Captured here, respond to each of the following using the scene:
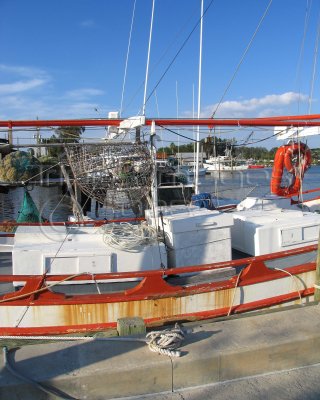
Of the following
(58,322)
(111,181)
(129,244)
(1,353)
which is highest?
(111,181)

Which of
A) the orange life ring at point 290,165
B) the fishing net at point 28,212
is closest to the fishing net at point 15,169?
the fishing net at point 28,212

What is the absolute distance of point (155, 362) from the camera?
367cm

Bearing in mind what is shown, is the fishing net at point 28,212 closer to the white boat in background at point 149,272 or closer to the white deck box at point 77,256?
the white boat in background at point 149,272

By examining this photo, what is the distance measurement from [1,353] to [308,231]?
17.4 feet

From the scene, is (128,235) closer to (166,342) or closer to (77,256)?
(77,256)

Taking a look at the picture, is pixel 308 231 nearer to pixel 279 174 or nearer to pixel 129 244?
pixel 129 244

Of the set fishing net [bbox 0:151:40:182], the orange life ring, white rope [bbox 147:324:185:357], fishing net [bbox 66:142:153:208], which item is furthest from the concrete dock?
fishing net [bbox 0:151:40:182]

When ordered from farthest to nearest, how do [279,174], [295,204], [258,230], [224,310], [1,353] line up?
[279,174]
[295,204]
[258,230]
[224,310]
[1,353]

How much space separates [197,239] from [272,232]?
137 cm

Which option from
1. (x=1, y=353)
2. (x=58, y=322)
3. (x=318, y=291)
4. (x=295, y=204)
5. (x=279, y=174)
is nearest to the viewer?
(x=1, y=353)

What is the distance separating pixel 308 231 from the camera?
727cm

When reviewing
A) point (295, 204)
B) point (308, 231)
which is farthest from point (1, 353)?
point (295, 204)

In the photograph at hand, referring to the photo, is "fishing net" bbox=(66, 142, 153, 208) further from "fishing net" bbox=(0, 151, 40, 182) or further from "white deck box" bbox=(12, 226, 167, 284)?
"fishing net" bbox=(0, 151, 40, 182)

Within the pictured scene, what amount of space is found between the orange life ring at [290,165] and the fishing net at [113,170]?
17.1 ft
